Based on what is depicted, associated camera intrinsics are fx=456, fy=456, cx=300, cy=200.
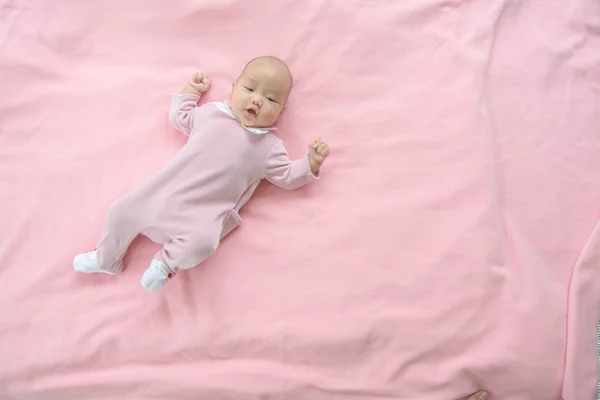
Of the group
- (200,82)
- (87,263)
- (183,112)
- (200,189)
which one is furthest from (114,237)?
(200,82)

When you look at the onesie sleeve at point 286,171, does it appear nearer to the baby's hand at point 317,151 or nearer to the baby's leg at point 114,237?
the baby's hand at point 317,151

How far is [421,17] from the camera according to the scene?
3.97 feet

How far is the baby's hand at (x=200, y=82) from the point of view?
1139 millimetres

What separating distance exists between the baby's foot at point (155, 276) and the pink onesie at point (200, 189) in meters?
0.01

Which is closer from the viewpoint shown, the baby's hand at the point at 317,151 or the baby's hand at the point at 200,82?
the baby's hand at the point at 317,151

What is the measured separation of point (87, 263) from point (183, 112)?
0.41 m

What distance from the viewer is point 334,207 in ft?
3.51

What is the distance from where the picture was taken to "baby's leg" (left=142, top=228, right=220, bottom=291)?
0.98m

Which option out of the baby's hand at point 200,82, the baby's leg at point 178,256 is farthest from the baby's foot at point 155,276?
the baby's hand at point 200,82

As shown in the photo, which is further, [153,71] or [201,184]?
[153,71]

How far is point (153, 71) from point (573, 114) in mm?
1075

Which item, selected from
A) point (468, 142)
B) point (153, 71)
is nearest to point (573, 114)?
point (468, 142)

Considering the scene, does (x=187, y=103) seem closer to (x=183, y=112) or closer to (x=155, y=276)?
(x=183, y=112)

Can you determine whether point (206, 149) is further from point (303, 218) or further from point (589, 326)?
point (589, 326)
